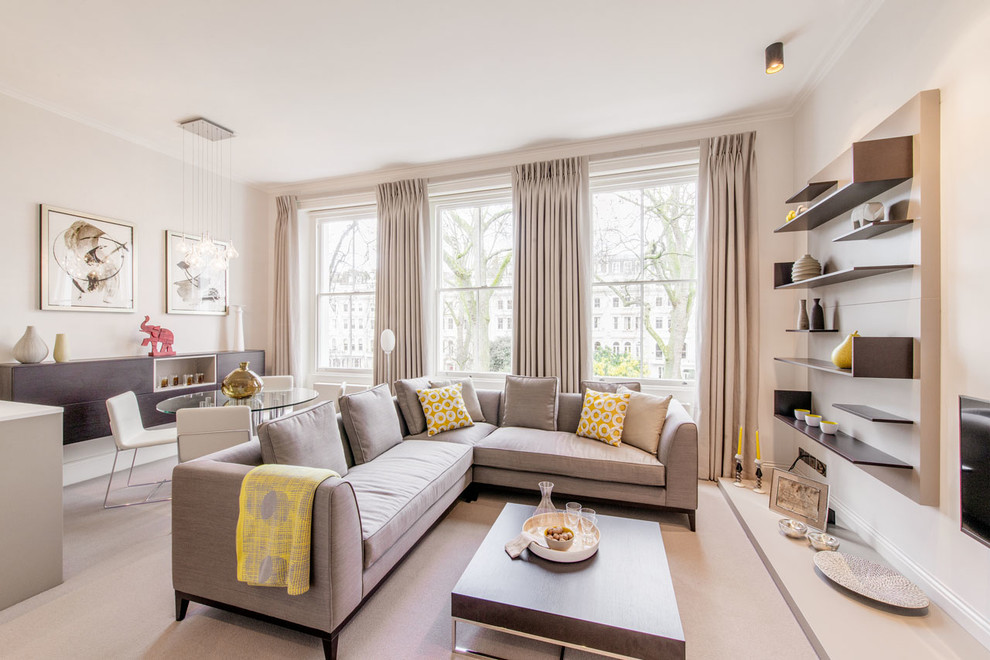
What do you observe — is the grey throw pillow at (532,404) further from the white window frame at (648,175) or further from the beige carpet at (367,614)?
the beige carpet at (367,614)

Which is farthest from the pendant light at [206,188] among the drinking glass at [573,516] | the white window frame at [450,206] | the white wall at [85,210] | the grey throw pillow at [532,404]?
the drinking glass at [573,516]

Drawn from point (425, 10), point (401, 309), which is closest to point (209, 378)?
point (401, 309)

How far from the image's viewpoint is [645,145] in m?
3.78

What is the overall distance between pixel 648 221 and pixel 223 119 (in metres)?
3.87

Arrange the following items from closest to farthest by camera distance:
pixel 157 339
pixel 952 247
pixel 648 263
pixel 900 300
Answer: pixel 952 247 < pixel 900 300 < pixel 157 339 < pixel 648 263

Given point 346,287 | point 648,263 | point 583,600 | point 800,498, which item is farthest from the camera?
point 346,287

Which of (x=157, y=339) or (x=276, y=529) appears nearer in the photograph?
(x=276, y=529)

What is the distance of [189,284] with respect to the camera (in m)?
4.30

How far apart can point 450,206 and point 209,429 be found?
3092 mm

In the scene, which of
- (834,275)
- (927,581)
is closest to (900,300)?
(834,275)

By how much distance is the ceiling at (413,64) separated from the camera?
231cm

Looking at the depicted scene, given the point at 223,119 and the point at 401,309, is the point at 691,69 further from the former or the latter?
the point at 223,119

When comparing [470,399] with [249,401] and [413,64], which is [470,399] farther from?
[413,64]

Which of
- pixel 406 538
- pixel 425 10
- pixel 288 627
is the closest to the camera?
pixel 288 627
